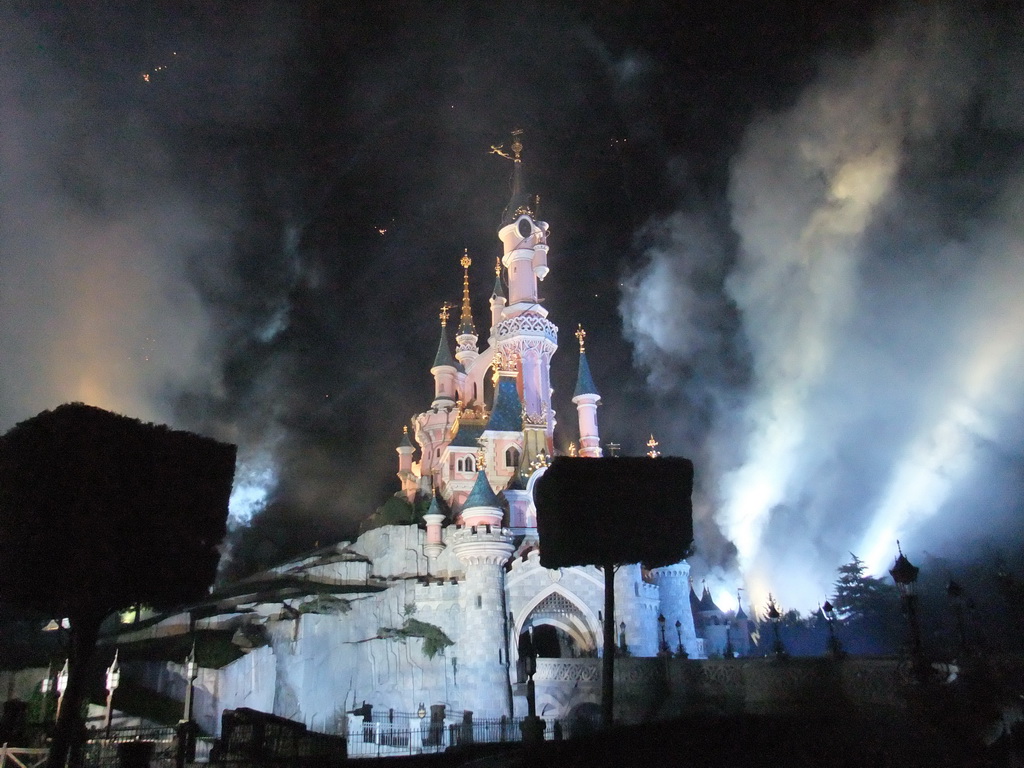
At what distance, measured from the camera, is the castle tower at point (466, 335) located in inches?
2327

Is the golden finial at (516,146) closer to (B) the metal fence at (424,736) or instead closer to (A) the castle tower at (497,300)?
(A) the castle tower at (497,300)

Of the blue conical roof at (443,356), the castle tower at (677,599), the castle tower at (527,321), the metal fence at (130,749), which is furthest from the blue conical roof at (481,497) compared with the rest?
the blue conical roof at (443,356)

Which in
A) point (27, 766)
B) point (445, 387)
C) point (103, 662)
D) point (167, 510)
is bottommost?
point (27, 766)

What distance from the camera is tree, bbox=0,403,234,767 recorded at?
17312 mm

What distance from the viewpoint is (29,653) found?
28.4m

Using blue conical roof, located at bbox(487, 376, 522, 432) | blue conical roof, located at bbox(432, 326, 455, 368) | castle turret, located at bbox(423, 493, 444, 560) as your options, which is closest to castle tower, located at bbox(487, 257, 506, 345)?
blue conical roof, located at bbox(432, 326, 455, 368)

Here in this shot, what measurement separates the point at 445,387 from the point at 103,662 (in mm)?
30566

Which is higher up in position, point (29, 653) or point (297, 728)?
point (29, 653)

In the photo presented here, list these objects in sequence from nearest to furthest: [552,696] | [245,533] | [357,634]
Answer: [552,696] < [357,634] < [245,533]

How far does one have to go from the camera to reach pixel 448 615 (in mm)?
34156

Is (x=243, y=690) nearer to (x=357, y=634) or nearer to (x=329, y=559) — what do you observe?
(x=357, y=634)

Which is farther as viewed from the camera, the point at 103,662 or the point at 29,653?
the point at 29,653

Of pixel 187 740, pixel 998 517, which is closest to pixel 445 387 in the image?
pixel 998 517

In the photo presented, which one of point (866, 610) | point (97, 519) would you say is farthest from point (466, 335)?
→ point (97, 519)
